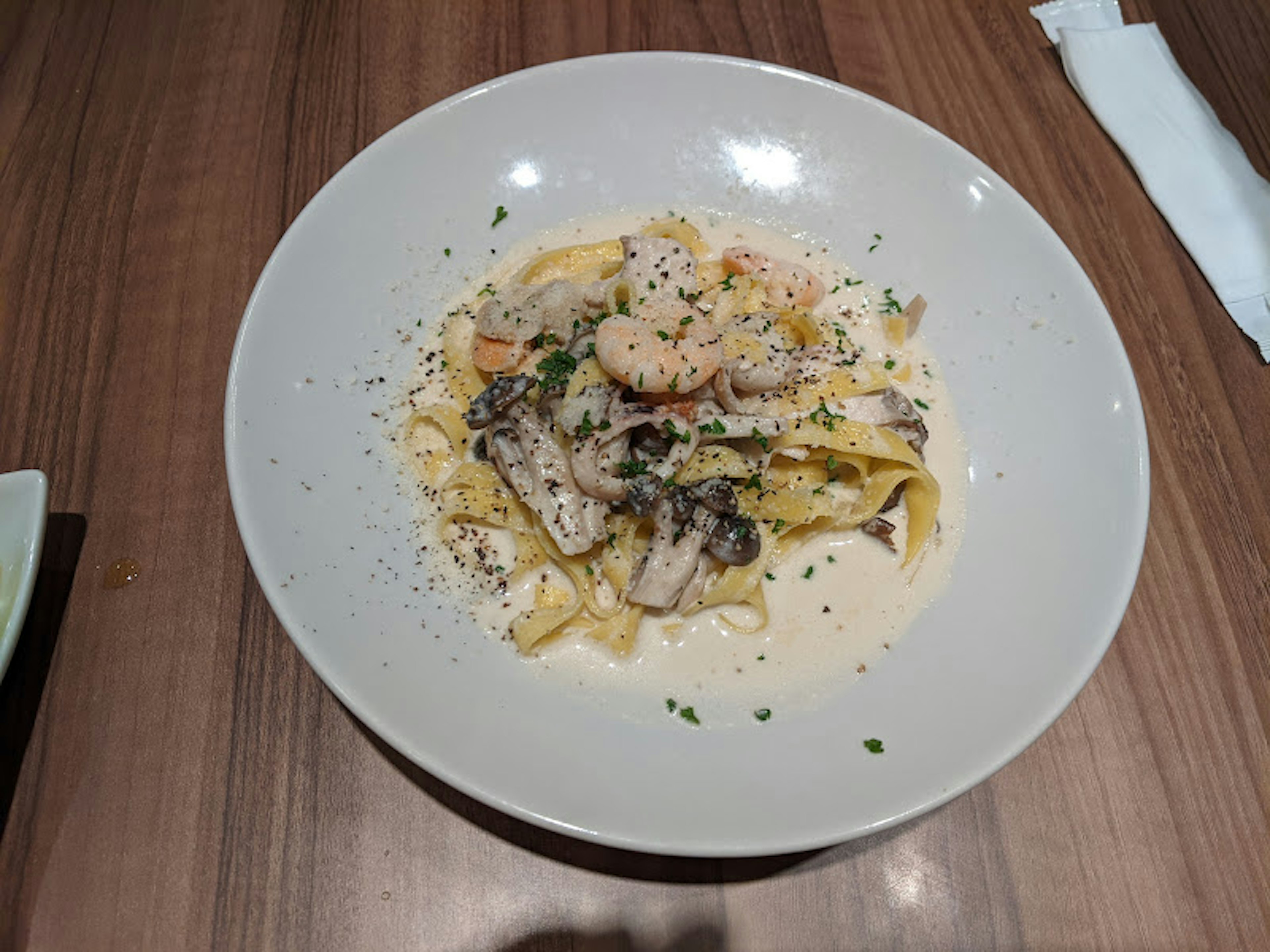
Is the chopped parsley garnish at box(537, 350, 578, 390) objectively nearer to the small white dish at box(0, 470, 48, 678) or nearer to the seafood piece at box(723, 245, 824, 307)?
the seafood piece at box(723, 245, 824, 307)

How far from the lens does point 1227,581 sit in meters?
2.96

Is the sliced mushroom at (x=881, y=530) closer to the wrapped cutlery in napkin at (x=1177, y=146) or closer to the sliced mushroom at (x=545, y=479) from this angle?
the sliced mushroom at (x=545, y=479)

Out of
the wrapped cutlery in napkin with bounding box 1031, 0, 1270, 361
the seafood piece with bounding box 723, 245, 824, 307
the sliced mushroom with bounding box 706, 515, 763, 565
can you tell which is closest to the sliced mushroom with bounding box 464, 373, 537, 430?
the sliced mushroom with bounding box 706, 515, 763, 565

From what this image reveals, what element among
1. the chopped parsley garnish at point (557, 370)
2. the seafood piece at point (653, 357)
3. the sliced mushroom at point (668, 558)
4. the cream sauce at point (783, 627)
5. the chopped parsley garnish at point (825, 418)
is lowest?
the cream sauce at point (783, 627)

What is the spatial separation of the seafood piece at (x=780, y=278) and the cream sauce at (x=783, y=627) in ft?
2.13

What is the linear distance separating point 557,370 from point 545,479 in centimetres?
40

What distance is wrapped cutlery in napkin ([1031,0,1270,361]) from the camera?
3516 mm

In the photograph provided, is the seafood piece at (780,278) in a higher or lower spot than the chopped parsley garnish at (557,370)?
lower

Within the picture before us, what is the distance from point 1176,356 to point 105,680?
413 centimetres

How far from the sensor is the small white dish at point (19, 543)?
236 centimetres


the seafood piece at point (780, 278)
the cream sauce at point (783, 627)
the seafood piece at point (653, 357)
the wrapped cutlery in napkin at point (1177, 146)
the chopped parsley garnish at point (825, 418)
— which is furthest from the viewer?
the wrapped cutlery in napkin at point (1177, 146)

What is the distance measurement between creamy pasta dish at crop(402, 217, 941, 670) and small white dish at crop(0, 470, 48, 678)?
43.7 inches

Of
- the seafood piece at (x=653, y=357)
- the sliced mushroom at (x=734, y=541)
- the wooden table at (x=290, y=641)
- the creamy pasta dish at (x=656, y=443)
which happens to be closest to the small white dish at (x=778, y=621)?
the creamy pasta dish at (x=656, y=443)

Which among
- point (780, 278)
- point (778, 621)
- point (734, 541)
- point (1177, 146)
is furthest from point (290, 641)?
point (1177, 146)
